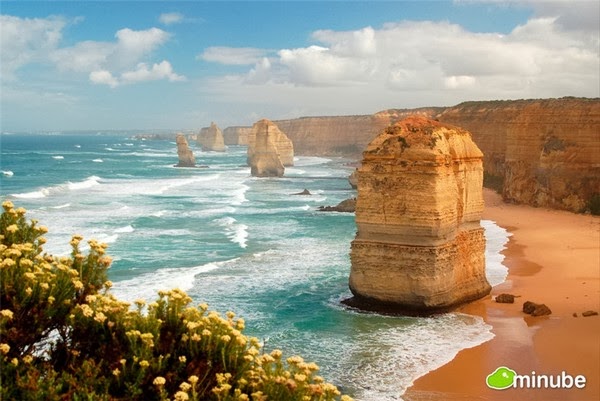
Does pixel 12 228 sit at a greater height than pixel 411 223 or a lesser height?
greater

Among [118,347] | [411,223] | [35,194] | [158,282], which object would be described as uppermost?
[118,347]

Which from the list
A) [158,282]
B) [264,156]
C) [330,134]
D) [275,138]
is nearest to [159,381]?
[158,282]

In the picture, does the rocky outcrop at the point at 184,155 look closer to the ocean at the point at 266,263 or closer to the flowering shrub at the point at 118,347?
the ocean at the point at 266,263

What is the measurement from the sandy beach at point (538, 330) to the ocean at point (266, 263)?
62 centimetres

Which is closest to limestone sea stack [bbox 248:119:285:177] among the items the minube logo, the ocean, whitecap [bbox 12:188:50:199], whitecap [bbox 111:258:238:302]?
the ocean

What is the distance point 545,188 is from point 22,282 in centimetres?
4638

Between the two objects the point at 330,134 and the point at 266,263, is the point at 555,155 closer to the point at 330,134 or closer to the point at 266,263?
the point at 266,263

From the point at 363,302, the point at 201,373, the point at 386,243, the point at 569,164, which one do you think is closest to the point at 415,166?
the point at 386,243

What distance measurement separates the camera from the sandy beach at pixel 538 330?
52.0 ft

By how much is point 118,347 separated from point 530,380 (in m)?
12.3

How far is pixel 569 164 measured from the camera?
153ft

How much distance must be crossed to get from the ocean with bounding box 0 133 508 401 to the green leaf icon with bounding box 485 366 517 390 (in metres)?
1.40

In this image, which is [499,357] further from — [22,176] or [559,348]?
[22,176]

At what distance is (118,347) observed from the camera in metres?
7.44
